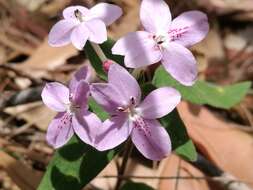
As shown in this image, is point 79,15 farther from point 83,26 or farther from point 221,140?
point 221,140

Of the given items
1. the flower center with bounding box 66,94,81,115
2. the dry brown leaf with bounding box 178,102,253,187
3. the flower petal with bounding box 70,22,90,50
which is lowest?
the dry brown leaf with bounding box 178,102,253,187

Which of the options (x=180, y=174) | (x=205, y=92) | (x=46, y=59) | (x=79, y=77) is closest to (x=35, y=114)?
(x=46, y=59)

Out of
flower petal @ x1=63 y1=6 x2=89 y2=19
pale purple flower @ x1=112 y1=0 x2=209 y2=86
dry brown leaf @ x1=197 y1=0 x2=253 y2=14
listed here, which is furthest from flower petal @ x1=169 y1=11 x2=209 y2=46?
dry brown leaf @ x1=197 y1=0 x2=253 y2=14

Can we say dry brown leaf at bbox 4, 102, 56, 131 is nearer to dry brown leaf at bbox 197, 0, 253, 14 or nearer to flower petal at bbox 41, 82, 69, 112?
flower petal at bbox 41, 82, 69, 112

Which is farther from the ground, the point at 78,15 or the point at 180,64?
the point at 78,15

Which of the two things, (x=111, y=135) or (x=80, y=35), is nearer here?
(x=111, y=135)

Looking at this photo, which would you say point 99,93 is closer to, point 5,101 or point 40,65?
point 5,101

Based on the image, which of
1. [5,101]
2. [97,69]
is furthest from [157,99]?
[5,101]

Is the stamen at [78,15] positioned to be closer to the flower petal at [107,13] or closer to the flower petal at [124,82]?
the flower petal at [107,13]
